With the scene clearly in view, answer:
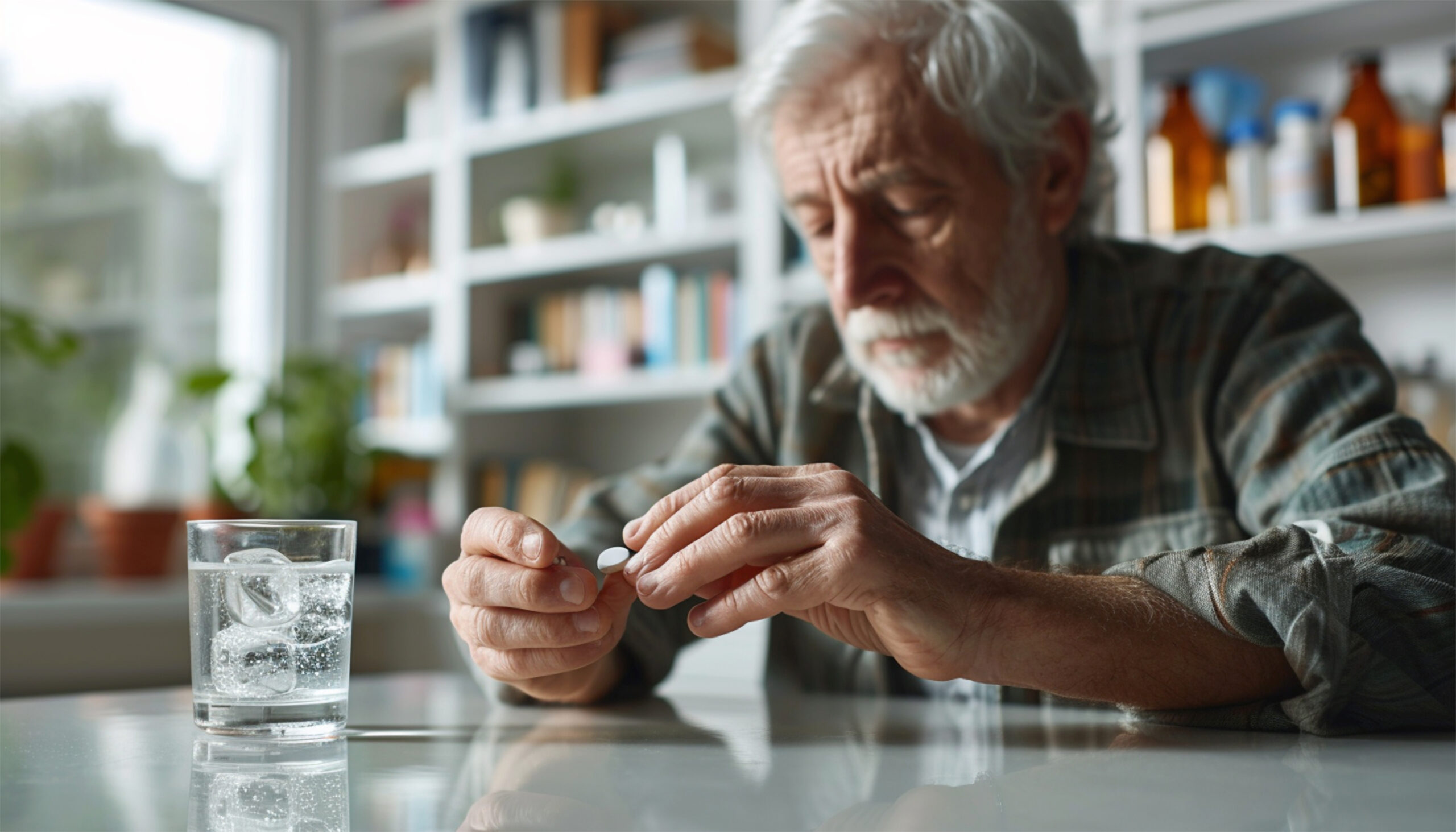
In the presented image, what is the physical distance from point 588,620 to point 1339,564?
0.50m

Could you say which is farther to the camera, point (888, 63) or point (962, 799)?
point (888, 63)

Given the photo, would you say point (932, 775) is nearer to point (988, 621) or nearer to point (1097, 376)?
point (988, 621)

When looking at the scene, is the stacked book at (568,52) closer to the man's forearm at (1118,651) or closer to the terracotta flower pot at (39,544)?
the terracotta flower pot at (39,544)

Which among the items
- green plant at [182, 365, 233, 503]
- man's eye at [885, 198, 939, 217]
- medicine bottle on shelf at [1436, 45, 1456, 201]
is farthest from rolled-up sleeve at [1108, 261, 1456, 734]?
green plant at [182, 365, 233, 503]

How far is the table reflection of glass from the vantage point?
1.71 feet

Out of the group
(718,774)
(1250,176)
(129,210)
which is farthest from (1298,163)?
(129,210)

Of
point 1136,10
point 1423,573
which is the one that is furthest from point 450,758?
point 1136,10

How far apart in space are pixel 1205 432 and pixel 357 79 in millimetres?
2814

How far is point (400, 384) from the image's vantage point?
10.5 feet

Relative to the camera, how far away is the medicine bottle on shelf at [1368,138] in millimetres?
1942

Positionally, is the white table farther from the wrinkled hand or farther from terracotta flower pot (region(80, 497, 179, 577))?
terracotta flower pot (region(80, 497, 179, 577))

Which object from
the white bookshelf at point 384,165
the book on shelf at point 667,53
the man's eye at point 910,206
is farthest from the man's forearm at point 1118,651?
the white bookshelf at point 384,165

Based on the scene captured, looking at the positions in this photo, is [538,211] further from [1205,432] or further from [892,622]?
[892,622]

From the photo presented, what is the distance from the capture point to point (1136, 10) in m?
2.15
